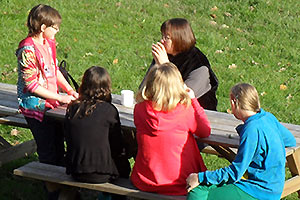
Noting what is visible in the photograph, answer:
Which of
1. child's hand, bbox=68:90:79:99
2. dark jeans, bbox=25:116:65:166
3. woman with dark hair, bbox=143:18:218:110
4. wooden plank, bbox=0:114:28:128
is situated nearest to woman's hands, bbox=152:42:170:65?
woman with dark hair, bbox=143:18:218:110

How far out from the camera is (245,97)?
13.9ft

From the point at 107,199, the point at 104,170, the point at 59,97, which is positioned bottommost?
the point at 107,199

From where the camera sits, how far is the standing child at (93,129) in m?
4.54

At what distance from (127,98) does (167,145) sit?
1069mm

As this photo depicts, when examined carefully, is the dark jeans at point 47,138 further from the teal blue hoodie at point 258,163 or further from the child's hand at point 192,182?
the teal blue hoodie at point 258,163

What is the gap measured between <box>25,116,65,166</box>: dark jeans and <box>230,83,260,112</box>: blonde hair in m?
1.69

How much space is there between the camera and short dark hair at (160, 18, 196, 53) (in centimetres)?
527

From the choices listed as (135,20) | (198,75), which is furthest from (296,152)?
(135,20)

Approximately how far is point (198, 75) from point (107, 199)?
1310mm

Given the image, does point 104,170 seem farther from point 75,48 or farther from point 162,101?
point 75,48

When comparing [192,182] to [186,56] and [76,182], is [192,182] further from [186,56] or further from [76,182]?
[186,56]

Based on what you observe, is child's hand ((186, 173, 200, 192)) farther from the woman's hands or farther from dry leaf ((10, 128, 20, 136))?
dry leaf ((10, 128, 20, 136))

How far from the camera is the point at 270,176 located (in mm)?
4270

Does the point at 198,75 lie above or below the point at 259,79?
above
